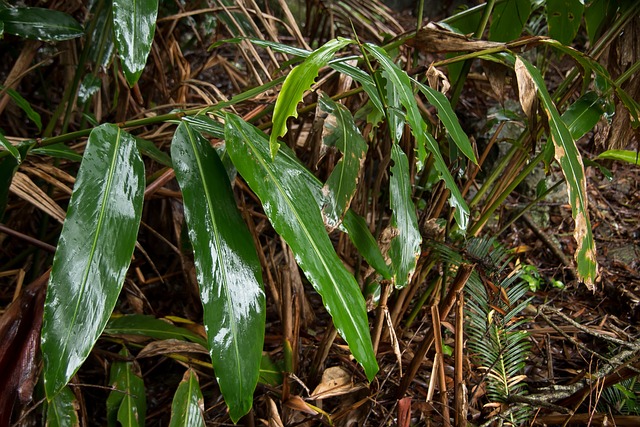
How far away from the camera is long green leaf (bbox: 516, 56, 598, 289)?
0.80 metres

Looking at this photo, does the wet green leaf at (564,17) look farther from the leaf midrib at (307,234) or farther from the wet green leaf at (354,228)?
the leaf midrib at (307,234)

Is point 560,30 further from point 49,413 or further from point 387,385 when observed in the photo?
point 49,413

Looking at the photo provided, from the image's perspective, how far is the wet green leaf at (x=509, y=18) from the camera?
46.4 inches

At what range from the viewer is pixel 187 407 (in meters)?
1.04

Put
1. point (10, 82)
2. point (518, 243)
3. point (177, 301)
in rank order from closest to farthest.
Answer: point (10, 82)
point (177, 301)
point (518, 243)

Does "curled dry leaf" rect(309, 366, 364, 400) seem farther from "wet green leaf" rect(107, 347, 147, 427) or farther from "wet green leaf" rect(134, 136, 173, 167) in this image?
"wet green leaf" rect(134, 136, 173, 167)

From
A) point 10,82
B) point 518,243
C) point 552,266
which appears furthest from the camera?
point 518,243

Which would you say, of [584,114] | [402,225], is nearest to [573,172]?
[402,225]

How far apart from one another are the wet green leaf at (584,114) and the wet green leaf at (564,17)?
19 cm

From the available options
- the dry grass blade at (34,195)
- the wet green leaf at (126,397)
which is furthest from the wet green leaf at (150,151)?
the wet green leaf at (126,397)

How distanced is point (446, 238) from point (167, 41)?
3.73ft

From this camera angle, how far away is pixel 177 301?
1633 mm

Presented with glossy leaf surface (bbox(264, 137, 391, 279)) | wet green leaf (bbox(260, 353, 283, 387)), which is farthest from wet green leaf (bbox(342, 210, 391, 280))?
wet green leaf (bbox(260, 353, 283, 387))

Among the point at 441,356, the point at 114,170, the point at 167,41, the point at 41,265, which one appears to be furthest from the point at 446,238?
the point at 167,41
